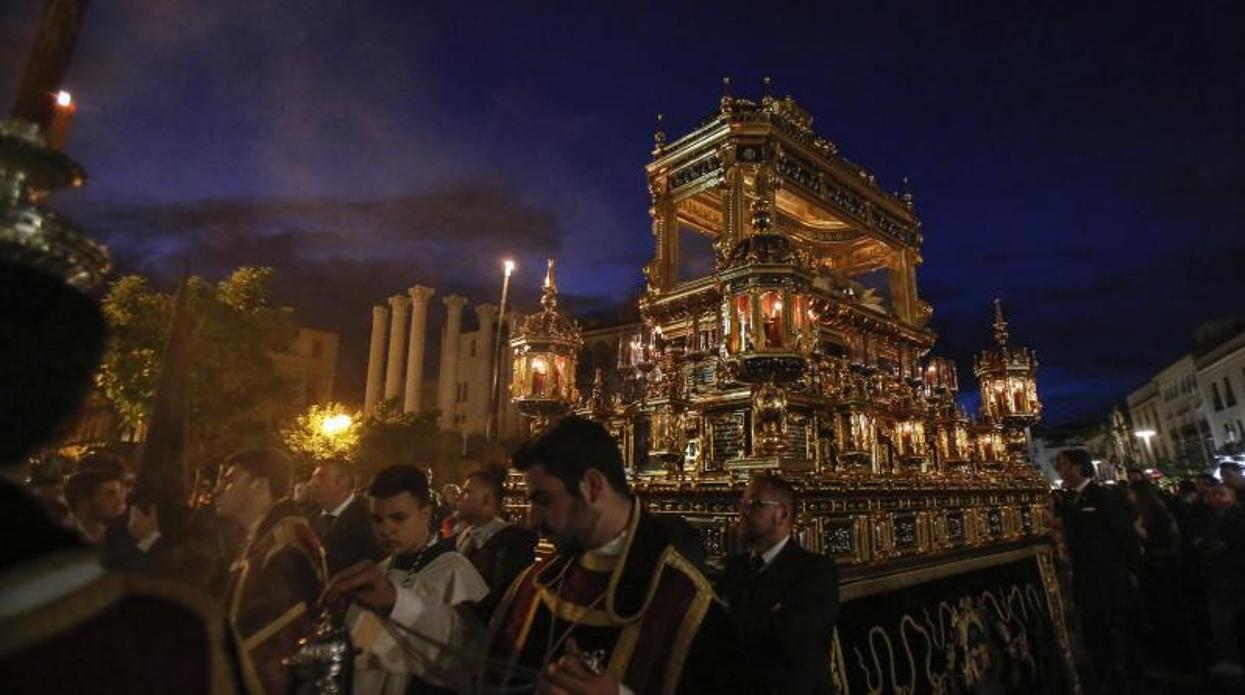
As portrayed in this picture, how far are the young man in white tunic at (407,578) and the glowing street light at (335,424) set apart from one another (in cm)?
2432

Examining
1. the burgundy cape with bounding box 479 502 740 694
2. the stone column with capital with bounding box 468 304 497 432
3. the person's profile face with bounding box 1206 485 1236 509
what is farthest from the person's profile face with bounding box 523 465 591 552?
the stone column with capital with bounding box 468 304 497 432

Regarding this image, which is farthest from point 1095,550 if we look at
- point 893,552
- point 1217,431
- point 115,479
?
point 1217,431

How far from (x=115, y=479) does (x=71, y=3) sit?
4.34 metres

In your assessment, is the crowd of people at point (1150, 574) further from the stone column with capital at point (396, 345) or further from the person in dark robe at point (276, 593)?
the stone column with capital at point (396, 345)

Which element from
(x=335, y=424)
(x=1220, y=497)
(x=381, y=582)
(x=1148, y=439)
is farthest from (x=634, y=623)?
(x=1148, y=439)

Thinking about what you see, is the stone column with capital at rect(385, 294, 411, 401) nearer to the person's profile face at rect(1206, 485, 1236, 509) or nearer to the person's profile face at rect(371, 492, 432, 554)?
the person's profile face at rect(371, 492, 432, 554)

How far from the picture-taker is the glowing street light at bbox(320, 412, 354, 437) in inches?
1000

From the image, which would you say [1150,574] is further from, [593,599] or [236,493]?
[236,493]

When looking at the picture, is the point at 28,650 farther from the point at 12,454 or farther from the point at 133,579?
the point at 12,454

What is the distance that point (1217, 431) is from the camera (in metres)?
46.5

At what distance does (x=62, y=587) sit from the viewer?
3.14 ft

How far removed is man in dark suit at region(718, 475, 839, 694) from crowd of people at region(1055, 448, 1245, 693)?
18.9 ft

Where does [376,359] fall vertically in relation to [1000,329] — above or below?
above

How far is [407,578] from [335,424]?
2608cm
